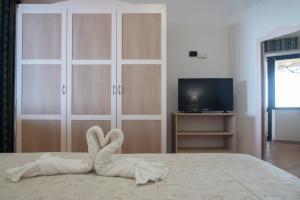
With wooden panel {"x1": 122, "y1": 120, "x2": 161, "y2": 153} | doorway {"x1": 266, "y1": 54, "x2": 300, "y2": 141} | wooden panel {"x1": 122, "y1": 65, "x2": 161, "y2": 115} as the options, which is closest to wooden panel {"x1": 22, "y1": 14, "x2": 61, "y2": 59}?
wooden panel {"x1": 122, "y1": 65, "x2": 161, "y2": 115}

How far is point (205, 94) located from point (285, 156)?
6.29ft

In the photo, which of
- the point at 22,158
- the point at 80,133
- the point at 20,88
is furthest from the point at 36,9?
the point at 22,158

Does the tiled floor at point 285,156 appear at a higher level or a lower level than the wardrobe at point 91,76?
lower

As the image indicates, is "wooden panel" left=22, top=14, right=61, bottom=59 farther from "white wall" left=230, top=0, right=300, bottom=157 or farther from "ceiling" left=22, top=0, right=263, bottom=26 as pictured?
"white wall" left=230, top=0, right=300, bottom=157

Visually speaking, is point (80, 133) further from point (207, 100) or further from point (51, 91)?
point (207, 100)

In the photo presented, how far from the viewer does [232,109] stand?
3285mm

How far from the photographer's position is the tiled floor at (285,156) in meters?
3.19

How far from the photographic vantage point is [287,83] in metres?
4.61

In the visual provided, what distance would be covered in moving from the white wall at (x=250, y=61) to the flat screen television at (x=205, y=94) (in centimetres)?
28

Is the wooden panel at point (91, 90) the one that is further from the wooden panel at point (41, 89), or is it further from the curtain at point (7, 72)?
the curtain at point (7, 72)

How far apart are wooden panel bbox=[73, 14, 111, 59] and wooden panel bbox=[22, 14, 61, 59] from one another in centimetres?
22

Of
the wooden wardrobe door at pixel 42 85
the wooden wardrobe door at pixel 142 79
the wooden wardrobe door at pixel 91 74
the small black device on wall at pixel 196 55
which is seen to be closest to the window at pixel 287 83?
the small black device on wall at pixel 196 55

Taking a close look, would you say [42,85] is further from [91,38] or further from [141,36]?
[141,36]

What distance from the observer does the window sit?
14.7ft
